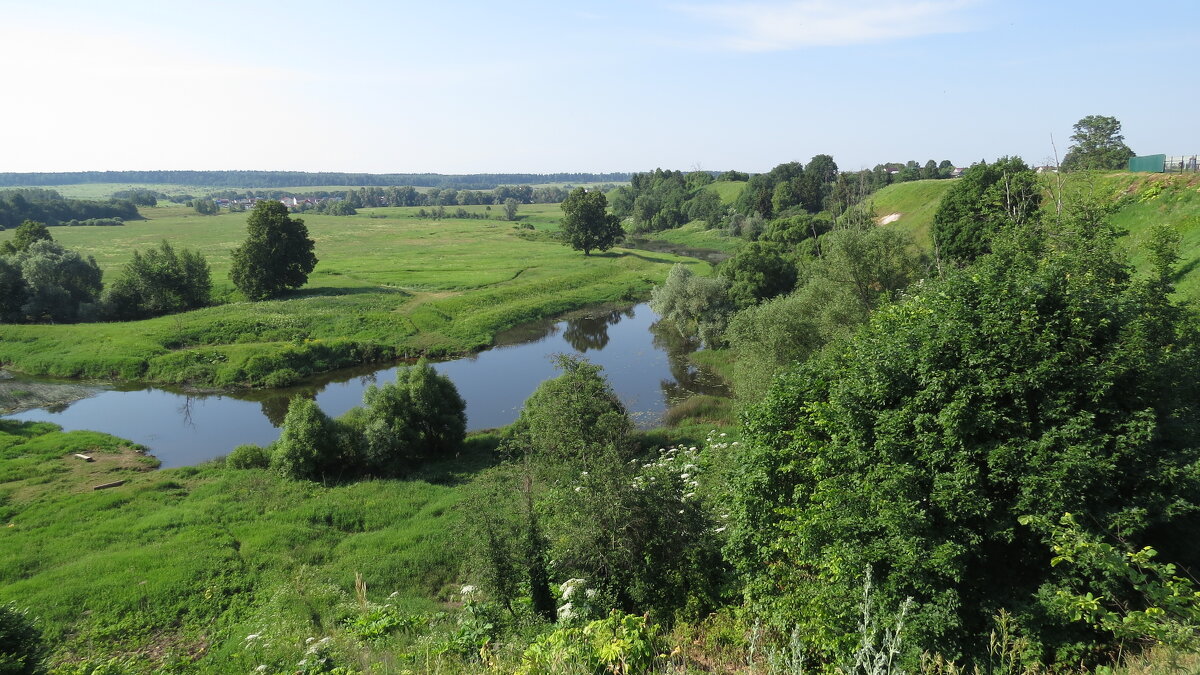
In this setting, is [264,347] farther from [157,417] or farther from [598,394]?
[598,394]

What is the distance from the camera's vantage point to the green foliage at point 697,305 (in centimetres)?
4166

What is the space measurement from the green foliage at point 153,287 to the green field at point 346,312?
13.1 feet

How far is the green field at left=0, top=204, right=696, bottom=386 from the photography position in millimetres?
38844

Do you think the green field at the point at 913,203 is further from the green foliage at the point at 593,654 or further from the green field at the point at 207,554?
the green foliage at the point at 593,654

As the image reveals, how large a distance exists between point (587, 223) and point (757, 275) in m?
41.2

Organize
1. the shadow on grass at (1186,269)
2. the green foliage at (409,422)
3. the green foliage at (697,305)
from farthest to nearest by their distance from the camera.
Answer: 1. the green foliage at (697,305)
2. the green foliage at (409,422)
3. the shadow on grass at (1186,269)

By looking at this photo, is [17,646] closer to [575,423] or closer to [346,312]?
[575,423]

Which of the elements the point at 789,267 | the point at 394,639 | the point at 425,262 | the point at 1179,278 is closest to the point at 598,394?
the point at 394,639

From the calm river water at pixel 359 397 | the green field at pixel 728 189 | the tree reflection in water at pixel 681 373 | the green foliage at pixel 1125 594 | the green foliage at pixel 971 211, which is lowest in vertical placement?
the calm river water at pixel 359 397

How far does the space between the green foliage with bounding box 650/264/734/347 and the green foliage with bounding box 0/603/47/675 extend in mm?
36029

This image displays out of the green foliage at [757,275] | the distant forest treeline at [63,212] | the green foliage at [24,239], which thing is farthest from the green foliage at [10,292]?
the distant forest treeline at [63,212]

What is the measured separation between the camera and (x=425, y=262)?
251ft

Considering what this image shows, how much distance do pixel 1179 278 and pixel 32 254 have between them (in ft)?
236

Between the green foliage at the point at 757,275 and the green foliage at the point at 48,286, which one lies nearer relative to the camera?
the green foliage at the point at 757,275
